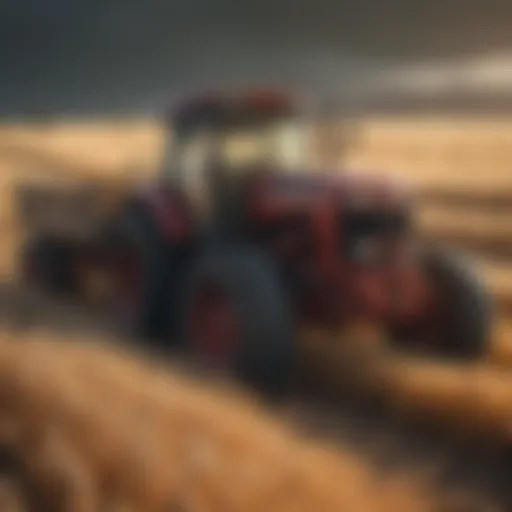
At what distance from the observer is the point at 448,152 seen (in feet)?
2.33

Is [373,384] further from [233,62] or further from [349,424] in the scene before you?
[233,62]

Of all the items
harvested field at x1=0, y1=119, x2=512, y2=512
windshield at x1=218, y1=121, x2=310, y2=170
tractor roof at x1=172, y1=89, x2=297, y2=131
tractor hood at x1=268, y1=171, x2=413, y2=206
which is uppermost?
tractor roof at x1=172, y1=89, x2=297, y2=131

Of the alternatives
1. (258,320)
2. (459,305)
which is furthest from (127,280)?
(459,305)

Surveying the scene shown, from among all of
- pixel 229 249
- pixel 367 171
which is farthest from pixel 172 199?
pixel 367 171

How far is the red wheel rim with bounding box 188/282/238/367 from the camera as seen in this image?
742 mm

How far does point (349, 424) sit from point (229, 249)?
19 centimetres

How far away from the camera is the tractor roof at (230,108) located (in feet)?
2.39

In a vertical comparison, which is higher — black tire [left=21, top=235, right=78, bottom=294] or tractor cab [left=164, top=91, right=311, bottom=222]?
tractor cab [left=164, top=91, right=311, bottom=222]

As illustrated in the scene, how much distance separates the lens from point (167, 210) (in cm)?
76

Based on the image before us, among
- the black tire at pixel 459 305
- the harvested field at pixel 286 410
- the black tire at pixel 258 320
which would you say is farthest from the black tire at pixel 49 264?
the black tire at pixel 459 305

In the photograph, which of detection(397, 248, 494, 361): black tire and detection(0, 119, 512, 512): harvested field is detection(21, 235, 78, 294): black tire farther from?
detection(397, 248, 494, 361): black tire

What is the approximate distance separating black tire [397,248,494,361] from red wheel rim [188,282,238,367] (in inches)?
5.8

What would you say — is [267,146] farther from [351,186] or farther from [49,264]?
[49,264]

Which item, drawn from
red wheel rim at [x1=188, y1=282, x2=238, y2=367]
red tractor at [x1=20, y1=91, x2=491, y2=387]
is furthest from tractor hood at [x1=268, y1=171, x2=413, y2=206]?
red wheel rim at [x1=188, y1=282, x2=238, y2=367]
